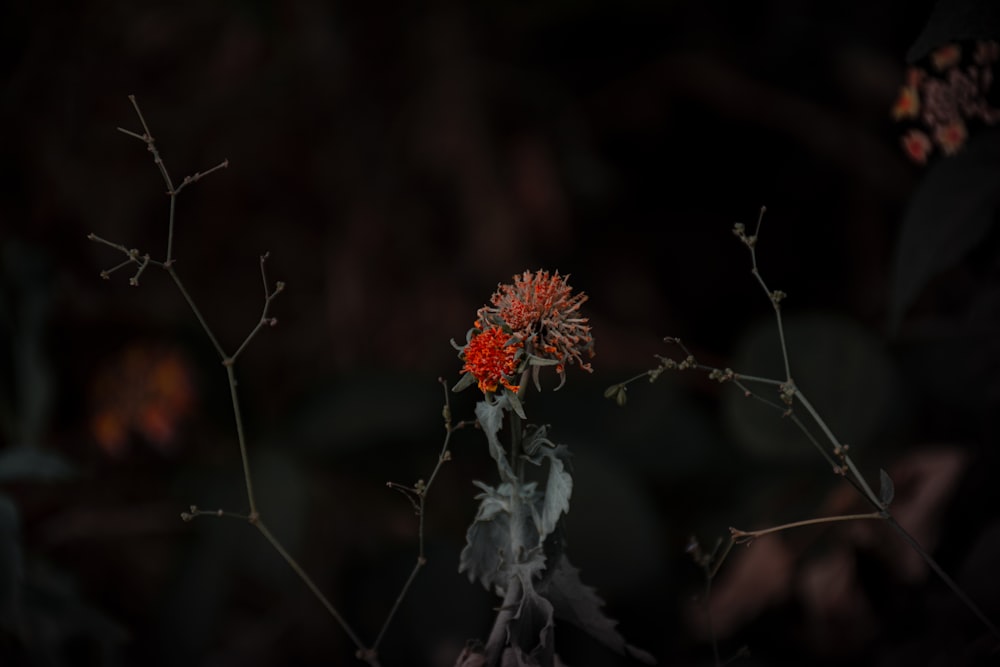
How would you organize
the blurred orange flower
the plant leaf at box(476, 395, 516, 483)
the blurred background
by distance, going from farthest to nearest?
the blurred orange flower
the blurred background
the plant leaf at box(476, 395, 516, 483)

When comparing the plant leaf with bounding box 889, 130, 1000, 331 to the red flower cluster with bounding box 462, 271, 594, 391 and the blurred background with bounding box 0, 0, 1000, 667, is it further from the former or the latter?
the red flower cluster with bounding box 462, 271, 594, 391

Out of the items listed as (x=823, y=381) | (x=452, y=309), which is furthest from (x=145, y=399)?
(x=823, y=381)

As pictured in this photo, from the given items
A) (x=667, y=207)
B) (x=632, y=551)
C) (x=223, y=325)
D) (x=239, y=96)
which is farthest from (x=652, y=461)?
(x=239, y=96)

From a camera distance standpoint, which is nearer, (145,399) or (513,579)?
(513,579)

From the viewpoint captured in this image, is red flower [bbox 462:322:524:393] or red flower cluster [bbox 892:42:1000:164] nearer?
red flower [bbox 462:322:524:393]

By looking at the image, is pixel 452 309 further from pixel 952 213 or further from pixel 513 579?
pixel 513 579

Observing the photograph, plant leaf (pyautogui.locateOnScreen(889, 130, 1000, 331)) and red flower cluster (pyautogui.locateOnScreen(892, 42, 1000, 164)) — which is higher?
red flower cluster (pyautogui.locateOnScreen(892, 42, 1000, 164))

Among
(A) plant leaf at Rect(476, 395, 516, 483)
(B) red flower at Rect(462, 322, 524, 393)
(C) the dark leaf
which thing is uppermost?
(B) red flower at Rect(462, 322, 524, 393)

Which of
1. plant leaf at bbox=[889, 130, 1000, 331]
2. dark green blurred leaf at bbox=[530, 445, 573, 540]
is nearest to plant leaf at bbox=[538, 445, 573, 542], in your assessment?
dark green blurred leaf at bbox=[530, 445, 573, 540]

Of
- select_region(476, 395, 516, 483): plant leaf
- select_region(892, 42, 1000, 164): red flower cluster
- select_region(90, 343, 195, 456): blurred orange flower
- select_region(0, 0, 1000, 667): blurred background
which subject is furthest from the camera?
select_region(90, 343, 195, 456): blurred orange flower
